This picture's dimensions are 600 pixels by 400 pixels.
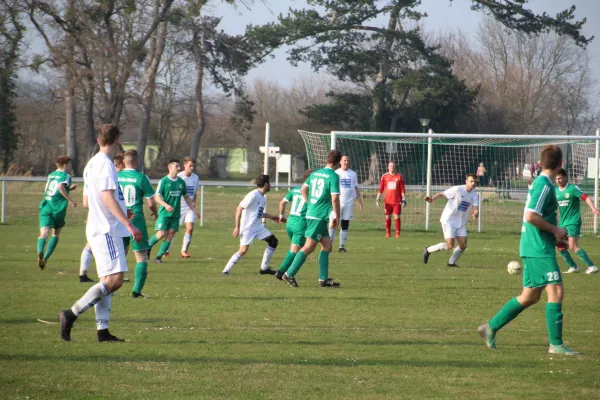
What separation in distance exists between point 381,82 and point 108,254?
40516 mm

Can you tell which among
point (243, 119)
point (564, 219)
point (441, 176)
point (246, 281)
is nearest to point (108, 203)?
point (246, 281)

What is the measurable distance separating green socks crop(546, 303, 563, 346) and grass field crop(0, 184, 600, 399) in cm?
19

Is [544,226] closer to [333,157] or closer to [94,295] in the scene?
[94,295]

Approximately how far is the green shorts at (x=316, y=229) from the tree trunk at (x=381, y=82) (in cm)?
3241

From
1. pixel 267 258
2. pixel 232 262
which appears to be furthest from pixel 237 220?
pixel 267 258

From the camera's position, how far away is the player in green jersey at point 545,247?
7.45 metres

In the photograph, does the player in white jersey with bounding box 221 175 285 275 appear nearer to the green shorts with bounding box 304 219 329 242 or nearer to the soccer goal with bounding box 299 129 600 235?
the green shorts with bounding box 304 219 329 242

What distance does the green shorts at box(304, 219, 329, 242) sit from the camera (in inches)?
493

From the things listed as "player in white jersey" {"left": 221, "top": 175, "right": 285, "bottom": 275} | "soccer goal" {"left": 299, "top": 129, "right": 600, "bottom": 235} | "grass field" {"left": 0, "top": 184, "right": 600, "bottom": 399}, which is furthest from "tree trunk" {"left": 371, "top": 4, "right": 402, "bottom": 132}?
"player in white jersey" {"left": 221, "top": 175, "right": 285, "bottom": 275}

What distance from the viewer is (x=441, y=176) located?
87.4 ft

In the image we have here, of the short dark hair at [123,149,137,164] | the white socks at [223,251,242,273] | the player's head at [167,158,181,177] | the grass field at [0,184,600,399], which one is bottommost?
the grass field at [0,184,600,399]

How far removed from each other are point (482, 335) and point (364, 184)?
1977 cm

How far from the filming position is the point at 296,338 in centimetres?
840

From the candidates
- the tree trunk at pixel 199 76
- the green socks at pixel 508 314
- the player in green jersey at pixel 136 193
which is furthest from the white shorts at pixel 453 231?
the tree trunk at pixel 199 76
